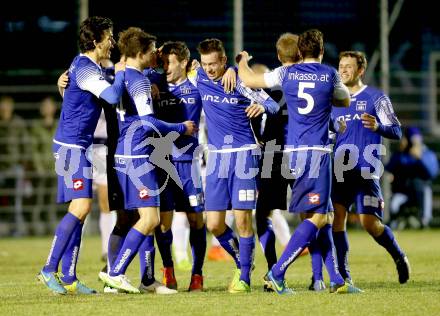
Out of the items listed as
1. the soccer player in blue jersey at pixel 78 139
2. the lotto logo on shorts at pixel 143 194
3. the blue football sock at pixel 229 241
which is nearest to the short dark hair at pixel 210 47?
the soccer player in blue jersey at pixel 78 139

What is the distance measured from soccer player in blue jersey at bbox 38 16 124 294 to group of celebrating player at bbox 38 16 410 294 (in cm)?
1


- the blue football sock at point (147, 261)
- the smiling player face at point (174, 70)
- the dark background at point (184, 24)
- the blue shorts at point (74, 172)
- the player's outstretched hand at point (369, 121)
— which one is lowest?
the blue football sock at point (147, 261)

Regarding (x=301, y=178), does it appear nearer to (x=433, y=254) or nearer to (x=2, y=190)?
(x=433, y=254)

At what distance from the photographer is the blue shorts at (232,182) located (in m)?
9.91

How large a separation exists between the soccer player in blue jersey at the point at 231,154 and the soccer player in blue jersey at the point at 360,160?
94cm

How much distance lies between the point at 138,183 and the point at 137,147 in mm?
312

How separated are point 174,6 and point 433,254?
780 centimetres

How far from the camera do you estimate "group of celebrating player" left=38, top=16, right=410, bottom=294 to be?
31.4 ft

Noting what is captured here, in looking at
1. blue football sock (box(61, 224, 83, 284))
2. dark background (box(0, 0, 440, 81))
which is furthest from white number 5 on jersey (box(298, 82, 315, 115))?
dark background (box(0, 0, 440, 81))

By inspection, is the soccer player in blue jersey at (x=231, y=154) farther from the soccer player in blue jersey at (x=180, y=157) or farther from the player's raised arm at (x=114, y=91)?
the player's raised arm at (x=114, y=91)

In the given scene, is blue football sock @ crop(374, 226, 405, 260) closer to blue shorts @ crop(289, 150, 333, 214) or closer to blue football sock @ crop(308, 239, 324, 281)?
blue football sock @ crop(308, 239, 324, 281)

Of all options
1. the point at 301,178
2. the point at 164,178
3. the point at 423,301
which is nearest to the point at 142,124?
the point at 164,178

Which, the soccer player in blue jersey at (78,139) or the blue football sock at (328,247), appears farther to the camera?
the blue football sock at (328,247)

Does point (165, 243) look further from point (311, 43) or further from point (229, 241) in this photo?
point (311, 43)
